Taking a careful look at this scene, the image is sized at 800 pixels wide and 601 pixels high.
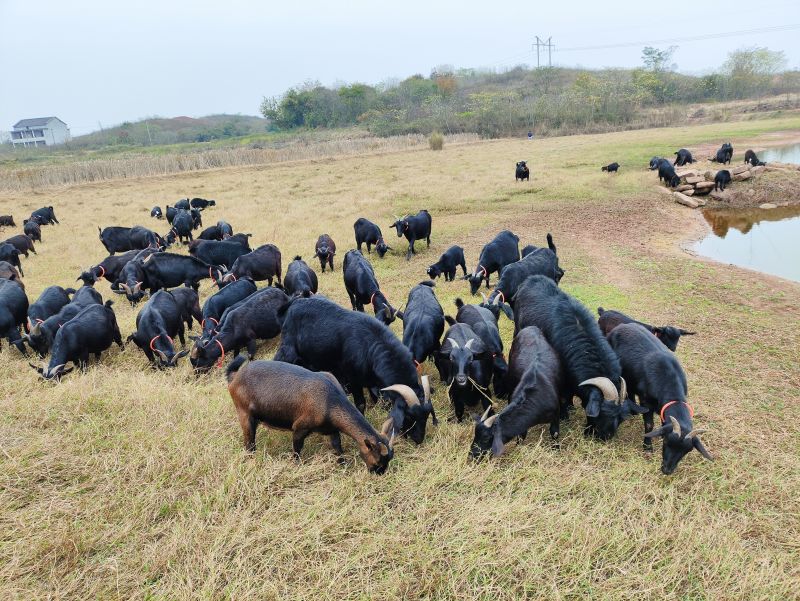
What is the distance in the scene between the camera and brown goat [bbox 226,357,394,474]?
461 cm

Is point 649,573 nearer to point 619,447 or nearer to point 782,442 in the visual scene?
point 619,447

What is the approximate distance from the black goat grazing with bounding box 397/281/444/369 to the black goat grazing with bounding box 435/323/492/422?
364mm

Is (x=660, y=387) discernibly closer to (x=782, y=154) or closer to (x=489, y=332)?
(x=489, y=332)

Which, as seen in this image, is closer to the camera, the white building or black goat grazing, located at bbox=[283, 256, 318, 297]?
black goat grazing, located at bbox=[283, 256, 318, 297]

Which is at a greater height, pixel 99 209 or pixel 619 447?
pixel 99 209

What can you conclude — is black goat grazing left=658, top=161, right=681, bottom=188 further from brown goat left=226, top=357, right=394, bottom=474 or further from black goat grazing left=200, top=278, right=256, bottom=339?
brown goat left=226, top=357, right=394, bottom=474

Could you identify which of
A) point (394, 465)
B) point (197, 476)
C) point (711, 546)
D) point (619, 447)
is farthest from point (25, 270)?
point (711, 546)

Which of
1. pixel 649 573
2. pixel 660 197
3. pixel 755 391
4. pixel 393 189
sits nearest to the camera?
pixel 649 573

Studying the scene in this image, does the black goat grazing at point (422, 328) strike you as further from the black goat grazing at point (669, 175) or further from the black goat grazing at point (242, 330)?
the black goat grazing at point (669, 175)

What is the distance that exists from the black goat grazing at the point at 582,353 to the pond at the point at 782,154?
2403cm

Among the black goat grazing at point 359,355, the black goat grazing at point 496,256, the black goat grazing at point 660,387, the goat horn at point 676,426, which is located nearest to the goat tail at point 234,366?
the black goat grazing at point 359,355

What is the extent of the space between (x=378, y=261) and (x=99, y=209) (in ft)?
57.0

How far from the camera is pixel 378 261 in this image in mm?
13148

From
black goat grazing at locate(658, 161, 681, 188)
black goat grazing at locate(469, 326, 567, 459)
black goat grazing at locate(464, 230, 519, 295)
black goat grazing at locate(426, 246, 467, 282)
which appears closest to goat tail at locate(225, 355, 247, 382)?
black goat grazing at locate(469, 326, 567, 459)
